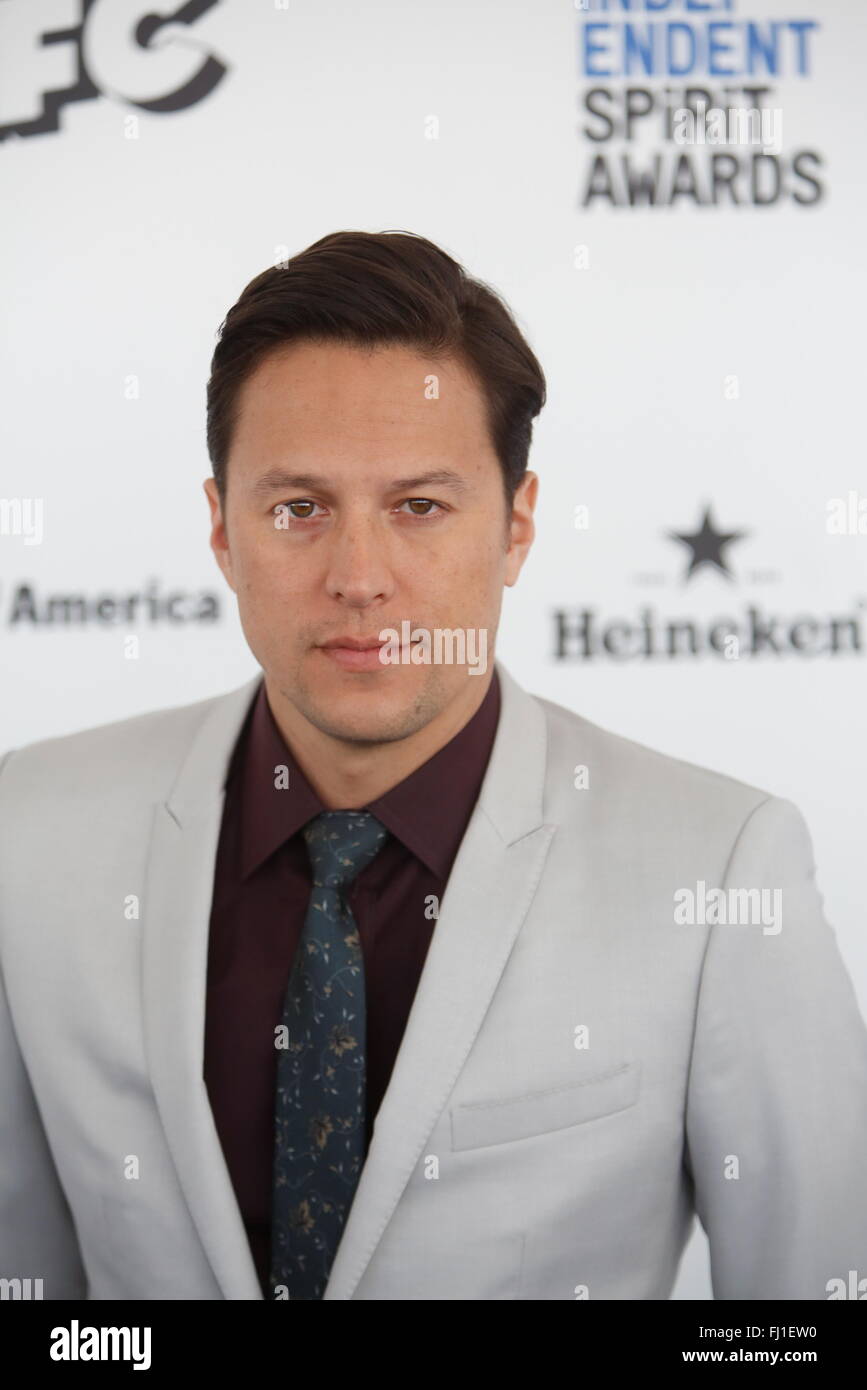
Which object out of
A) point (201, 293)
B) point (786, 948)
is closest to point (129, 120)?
point (201, 293)

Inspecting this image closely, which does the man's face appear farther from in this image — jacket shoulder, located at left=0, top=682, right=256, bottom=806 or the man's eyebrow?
jacket shoulder, located at left=0, top=682, right=256, bottom=806

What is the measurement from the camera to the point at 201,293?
2291mm

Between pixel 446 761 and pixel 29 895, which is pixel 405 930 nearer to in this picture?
pixel 446 761

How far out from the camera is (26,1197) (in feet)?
5.54

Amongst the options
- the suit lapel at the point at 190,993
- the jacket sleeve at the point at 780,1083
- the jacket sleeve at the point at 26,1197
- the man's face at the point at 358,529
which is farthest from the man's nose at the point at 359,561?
the jacket sleeve at the point at 26,1197

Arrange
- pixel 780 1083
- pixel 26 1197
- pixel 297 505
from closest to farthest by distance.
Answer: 1. pixel 780 1083
2. pixel 297 505
3. pixel 26 1197

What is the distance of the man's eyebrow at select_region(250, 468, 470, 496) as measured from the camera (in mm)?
1543

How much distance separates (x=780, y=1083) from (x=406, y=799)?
1.80 ft

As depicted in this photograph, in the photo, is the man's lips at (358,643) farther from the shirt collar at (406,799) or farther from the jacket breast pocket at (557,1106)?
the jacket breast pocket at (557,1106)

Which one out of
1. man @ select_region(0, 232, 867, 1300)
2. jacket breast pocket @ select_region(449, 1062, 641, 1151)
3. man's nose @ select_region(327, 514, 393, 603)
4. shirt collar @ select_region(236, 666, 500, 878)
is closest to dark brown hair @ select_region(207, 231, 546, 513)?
man @ select_region(0, 232, 867, 1300)

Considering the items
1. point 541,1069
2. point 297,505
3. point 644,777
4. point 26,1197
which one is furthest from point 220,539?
point 26,1197

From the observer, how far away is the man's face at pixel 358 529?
1.53 meters

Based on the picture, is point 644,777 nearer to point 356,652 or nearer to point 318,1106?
point 356,652
